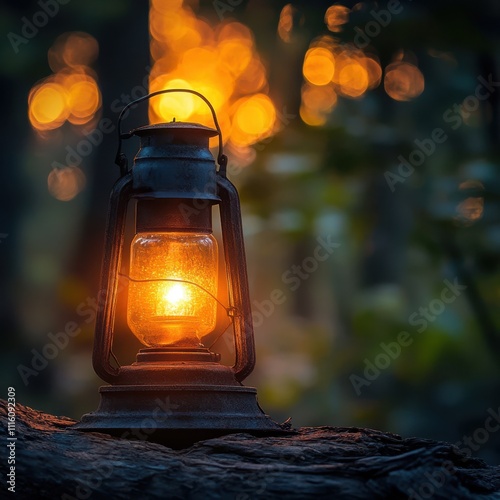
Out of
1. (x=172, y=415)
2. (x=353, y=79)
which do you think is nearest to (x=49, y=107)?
(x=353, y=79)

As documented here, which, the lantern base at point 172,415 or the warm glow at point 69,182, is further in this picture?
the warm glow at point 69,182

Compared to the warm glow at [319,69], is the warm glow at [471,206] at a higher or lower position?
lower

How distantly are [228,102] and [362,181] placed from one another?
7.67 metres

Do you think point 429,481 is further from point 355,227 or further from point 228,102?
point 228,102

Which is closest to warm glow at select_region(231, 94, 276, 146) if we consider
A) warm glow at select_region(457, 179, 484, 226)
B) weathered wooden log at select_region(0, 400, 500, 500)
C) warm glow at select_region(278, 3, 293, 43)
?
warm glow at select_region(278, 3, 293, 43)

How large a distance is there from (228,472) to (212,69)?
15.1m

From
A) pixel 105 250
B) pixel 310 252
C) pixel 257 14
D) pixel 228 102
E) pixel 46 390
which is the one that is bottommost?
pixel 105 250

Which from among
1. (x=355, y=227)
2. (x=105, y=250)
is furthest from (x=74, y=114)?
(x=105, y=250)

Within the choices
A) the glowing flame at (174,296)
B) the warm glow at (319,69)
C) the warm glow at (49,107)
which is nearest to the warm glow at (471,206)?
the glowing flame at (174,296)

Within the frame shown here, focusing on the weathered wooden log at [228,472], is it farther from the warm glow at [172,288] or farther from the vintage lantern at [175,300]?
the warm glow at [172,288]

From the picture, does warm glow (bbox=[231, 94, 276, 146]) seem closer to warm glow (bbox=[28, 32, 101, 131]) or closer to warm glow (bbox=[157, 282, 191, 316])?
warm glow (bbox=[28, 32, 101, 131])

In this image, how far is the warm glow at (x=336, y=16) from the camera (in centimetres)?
670

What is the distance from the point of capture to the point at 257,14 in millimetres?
8211

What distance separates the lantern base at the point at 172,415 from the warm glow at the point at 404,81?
740cm
